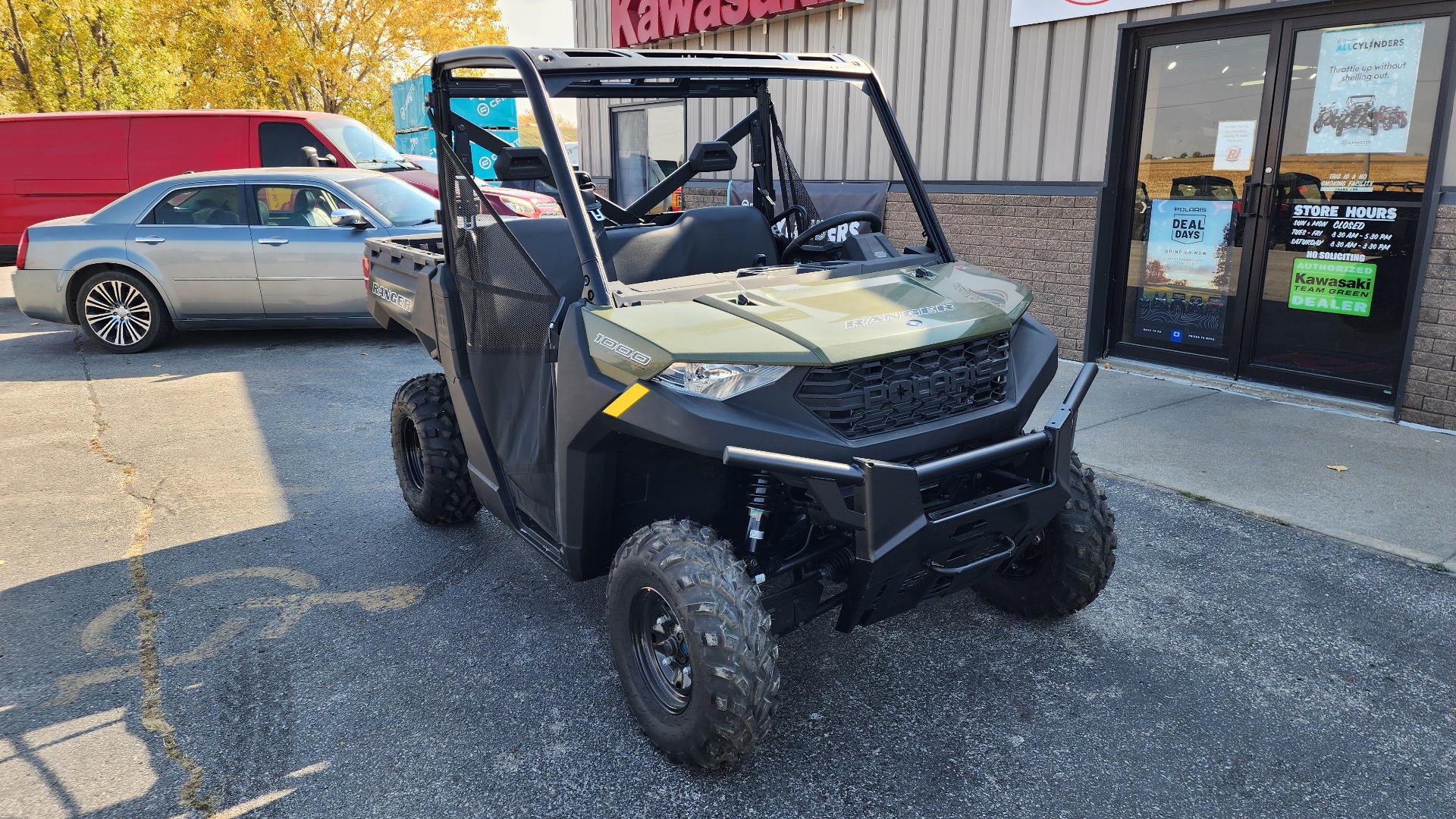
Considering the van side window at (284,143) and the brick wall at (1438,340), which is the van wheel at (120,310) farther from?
the brick wall at (1438,340)

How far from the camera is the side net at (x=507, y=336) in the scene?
341 cm

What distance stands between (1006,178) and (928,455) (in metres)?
6.23

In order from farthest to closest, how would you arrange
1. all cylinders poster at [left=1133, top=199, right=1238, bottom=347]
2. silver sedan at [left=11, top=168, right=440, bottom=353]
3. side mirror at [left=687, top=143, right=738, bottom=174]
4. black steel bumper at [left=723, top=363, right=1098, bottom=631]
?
silver sedan at [left=11, top=168, right=440, bottom=353], all cylinders poster at [left=1133, top=199, right=1238, bottom=347], side mirror at [left=687, top=143, right=738, bottom=174], black steel bumper at [left=723, top=363, right=1098, bottom=631]

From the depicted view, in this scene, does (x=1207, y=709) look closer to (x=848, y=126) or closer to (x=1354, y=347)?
(x=1354, y=347)

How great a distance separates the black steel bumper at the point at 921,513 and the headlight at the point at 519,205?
23.7 ft

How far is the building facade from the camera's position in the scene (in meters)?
6.29

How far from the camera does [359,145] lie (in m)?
12.3

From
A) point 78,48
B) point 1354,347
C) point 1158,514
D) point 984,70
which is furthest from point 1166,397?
point 78,48

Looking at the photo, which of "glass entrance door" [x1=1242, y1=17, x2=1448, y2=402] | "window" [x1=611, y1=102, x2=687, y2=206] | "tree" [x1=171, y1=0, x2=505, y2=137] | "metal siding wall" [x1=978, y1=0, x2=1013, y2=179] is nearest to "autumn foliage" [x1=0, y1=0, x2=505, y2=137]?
"tree" [x1=171, y1=0, x2=505, y2=137]

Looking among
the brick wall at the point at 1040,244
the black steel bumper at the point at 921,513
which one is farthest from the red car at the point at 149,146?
the black steel bumper at the point at 921,513

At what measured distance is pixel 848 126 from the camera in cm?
1025

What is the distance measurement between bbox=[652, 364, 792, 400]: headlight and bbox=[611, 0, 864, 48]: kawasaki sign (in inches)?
316

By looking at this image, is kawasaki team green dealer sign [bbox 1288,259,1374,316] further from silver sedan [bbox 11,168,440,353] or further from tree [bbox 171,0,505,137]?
tree [bbox 171,0,505,137]

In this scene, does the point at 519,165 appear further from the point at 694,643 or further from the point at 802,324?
the point at 694,643
